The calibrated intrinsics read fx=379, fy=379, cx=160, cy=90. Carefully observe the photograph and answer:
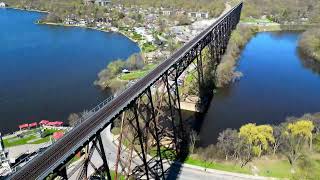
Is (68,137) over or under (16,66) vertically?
over

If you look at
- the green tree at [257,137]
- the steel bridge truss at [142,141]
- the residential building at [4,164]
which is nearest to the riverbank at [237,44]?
the steel bridge truss at [142,141]

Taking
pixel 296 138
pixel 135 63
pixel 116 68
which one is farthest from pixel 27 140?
pixel 135 63

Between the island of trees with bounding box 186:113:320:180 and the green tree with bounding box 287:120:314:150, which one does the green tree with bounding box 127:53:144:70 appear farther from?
the green tree with bounding box 287:120:314:150

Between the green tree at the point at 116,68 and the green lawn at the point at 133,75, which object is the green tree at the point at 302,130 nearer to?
the green lawn at the point at 133,75

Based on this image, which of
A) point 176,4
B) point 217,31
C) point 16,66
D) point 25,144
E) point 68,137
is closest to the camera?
point 68,137

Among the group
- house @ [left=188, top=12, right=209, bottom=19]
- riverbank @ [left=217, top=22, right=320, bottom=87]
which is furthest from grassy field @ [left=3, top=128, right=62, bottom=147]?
house @ [left=188, top=12, right=209, bottom=19]

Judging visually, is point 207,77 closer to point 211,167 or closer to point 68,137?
point 211,167

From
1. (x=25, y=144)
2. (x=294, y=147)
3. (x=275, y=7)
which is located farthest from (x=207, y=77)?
(x=275, y=7)
